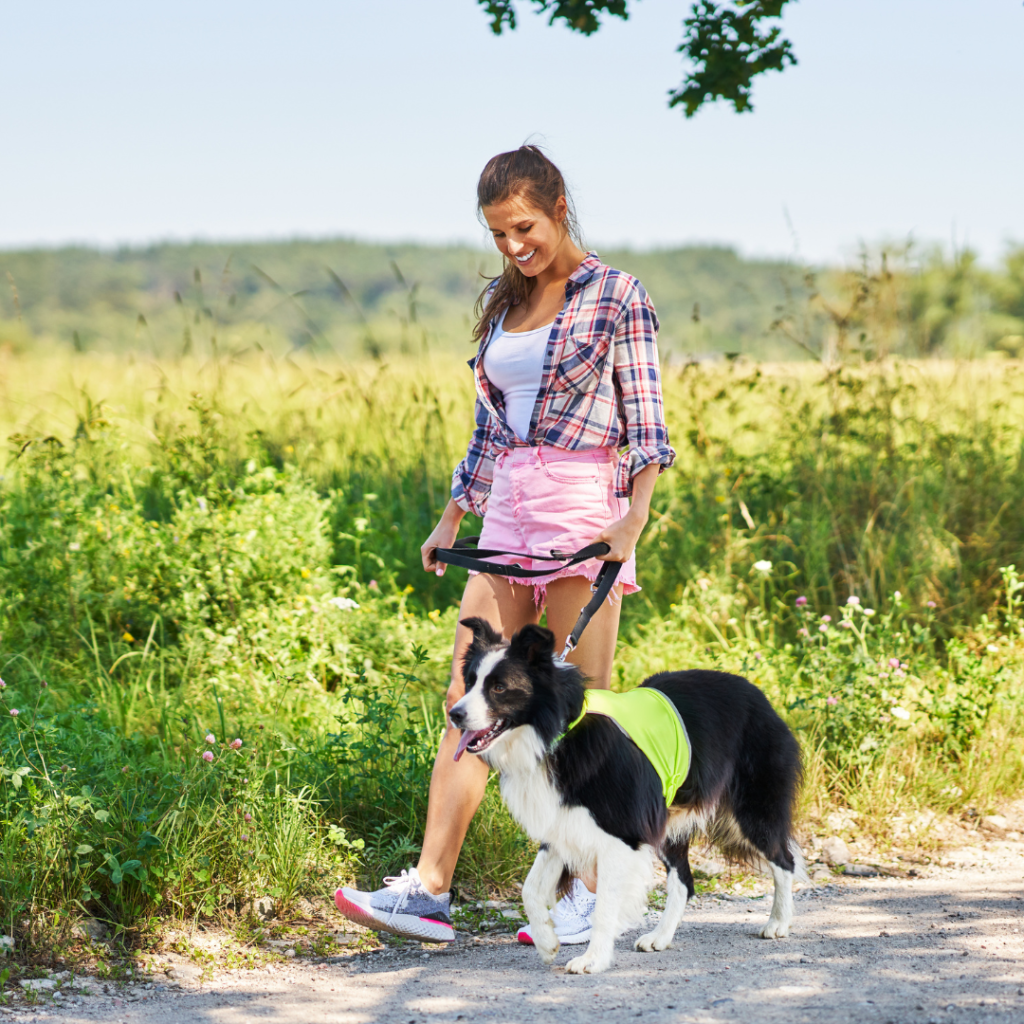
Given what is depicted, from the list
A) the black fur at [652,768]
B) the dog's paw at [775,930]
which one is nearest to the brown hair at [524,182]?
the black fur at [652,768]

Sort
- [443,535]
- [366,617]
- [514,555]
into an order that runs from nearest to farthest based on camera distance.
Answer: [514,555] < [443,535] < [366,617]

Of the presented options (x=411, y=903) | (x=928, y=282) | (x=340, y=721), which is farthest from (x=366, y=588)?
(x=928, y=282)

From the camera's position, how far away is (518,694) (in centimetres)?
284

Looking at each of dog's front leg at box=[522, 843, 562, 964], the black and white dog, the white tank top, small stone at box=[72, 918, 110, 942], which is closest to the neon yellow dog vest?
the black and white dog

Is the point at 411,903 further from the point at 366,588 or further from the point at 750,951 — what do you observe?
the point at 366,588

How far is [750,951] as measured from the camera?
3.20 metres

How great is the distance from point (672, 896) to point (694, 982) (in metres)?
0.44

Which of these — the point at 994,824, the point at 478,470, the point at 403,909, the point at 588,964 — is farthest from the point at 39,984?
the point at 994,824

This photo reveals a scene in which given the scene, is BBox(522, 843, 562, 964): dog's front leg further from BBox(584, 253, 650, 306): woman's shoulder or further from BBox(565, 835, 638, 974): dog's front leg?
BBox(584, 253, 650, 306): woman's shoulder

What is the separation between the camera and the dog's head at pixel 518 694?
281 cm

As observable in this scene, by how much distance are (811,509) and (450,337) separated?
10.7 ft

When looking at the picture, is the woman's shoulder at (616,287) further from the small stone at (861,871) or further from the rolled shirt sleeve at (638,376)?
the small stone at (861,871)

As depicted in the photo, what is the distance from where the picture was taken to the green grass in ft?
11.3

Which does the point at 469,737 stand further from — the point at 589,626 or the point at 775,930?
the point at 775,930
